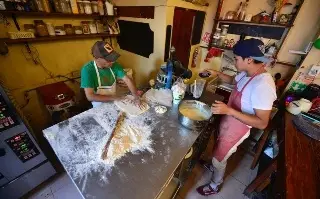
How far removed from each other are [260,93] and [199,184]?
125cm

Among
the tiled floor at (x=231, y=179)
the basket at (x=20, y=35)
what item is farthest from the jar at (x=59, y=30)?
the tiled floor at (x=231, y=179)

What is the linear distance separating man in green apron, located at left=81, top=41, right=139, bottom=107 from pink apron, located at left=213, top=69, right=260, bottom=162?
2.79 feet

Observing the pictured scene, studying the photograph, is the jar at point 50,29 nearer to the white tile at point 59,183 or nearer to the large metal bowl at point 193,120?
the white tile at point 59,183

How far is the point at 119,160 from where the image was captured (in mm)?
825

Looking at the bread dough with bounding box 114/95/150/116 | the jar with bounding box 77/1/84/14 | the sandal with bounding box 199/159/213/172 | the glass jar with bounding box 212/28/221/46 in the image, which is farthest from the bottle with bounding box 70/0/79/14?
the sandal with bounding box 199/159/213/172

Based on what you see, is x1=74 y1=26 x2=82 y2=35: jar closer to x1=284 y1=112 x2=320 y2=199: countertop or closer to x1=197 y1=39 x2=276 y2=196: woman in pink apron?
x1=197 y1=39 x2=276 y2=196: woman in pink apron

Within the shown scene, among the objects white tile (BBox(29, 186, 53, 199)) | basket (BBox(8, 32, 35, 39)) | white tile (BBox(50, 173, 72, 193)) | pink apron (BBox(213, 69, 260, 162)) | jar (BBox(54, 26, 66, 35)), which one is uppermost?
jar (BBox(54, 26, 66, 35))

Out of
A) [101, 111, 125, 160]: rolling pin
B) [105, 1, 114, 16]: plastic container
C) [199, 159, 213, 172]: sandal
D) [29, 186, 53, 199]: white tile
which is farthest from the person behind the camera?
[105, 1, 114, 16]: plastic container

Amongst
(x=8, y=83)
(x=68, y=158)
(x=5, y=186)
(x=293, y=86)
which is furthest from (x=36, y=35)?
(x=293, y=86)

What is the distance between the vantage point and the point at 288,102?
5.44 ft

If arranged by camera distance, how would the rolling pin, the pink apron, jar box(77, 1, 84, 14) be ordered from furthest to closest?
jar box(77, 1, 84, 14) → the pink apron → the rolling pin

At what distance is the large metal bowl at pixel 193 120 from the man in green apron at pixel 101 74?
1.58ft

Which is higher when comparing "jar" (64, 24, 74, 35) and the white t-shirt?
"jar" (64, 24, 74, 35)

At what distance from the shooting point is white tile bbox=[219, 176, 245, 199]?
5.15ft
